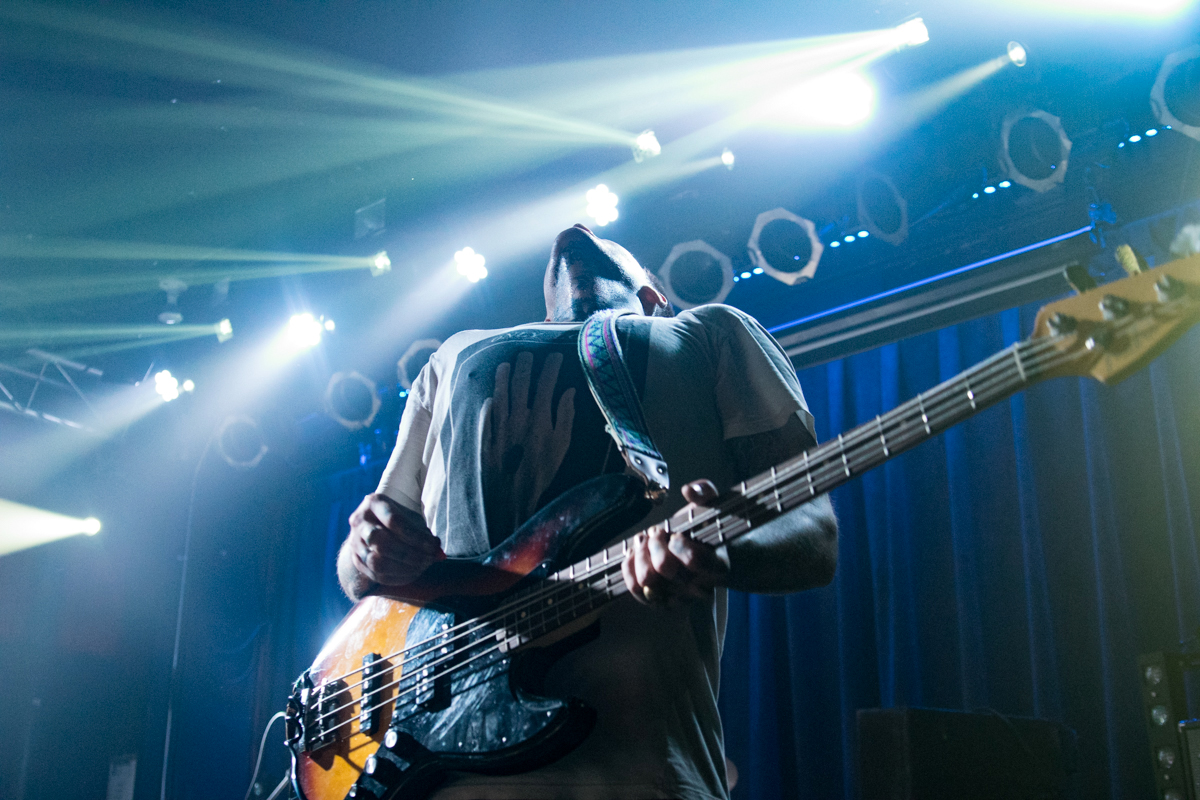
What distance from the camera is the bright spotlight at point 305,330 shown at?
591 cm

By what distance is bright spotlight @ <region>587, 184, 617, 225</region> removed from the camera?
4.59 m

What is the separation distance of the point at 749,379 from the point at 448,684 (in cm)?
82

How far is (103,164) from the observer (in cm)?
509

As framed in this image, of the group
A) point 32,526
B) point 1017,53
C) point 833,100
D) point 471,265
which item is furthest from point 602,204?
point 32,526

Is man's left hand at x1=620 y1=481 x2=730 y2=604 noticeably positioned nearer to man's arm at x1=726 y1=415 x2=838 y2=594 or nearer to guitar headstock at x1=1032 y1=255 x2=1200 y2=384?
man's arm at x1=726 y1=415 x2=838 y2=594

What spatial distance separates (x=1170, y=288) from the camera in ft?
3.84

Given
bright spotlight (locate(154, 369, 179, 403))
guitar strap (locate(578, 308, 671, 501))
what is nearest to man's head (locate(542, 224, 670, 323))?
guitar strap (locate(578, 308, 671, 501))

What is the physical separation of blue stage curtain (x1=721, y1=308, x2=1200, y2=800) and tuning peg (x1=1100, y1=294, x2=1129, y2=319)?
2825 millimetres

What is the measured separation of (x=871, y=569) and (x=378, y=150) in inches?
144

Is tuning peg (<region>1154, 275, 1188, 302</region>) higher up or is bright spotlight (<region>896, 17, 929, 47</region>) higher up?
bright spotlight (<region>896, 17, 929, 47</region>)

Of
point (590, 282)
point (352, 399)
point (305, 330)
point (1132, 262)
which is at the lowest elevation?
point (1132, 262)

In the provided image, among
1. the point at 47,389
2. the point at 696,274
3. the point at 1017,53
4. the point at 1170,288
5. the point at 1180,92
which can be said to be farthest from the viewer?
the point at 47,389

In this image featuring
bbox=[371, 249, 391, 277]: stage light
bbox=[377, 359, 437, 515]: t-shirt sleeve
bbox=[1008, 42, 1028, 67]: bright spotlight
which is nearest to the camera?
bbox=[377, 359, 437, 515]: t-shirt sleeve

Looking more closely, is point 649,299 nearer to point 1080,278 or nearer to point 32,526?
point 1080,278
